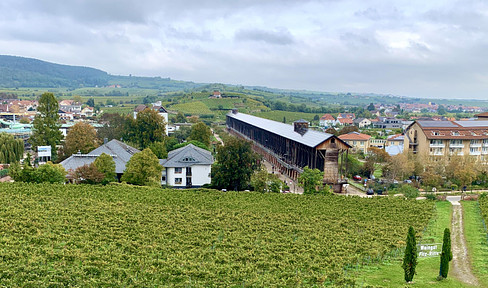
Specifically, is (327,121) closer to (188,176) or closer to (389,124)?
(389,124)

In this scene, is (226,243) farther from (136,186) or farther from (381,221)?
(136,186)

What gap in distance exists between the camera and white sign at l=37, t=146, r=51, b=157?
5140 cm

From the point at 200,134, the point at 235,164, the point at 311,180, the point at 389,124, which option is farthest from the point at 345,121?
the point at 235,164

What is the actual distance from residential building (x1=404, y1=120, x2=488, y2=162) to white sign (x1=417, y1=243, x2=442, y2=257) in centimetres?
3339

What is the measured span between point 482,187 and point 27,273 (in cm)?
4867

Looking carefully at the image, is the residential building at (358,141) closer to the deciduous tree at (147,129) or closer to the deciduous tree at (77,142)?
the deciduous tree at (147,129)

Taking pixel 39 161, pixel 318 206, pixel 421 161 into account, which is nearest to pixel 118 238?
pixel 318 206

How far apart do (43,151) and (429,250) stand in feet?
147

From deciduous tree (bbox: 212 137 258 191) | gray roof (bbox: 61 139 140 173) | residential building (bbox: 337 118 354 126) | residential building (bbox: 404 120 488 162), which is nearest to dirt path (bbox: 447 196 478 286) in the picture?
deciduous tree (bbox: 212 137 258 191)

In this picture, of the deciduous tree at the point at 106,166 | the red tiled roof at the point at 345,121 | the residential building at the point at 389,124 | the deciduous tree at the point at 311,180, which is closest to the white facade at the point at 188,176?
the deciduous tree at the point at 106,166

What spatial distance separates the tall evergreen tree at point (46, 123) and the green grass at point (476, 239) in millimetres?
48892

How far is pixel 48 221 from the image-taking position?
91.9 feet

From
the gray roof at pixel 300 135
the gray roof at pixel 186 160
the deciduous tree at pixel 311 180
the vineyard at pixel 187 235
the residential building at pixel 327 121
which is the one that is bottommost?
the vineyard at pixel 187 235

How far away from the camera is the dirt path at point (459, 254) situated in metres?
21.1
